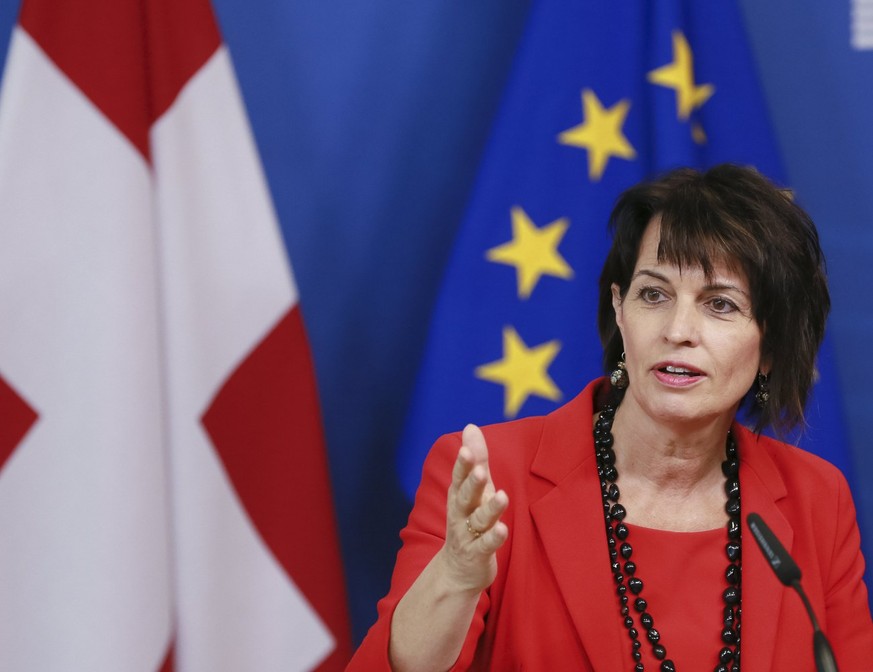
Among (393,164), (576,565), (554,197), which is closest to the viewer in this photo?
(576,565)

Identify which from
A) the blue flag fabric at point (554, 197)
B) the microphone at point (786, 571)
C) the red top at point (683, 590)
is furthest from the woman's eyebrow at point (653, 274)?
the microphone at point (786, 571)

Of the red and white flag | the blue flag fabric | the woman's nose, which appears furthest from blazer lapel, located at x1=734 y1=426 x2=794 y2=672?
the red and white flag

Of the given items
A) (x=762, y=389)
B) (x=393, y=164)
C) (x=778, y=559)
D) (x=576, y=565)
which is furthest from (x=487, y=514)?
(x=393, y=164)

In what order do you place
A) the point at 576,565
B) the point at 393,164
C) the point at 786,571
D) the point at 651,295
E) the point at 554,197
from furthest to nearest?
the point at 393,164 → the point at 554,197 → the point at 651,295 → the point at 576,565 → the point at 786,571

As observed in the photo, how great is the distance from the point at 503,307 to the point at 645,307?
523 mm

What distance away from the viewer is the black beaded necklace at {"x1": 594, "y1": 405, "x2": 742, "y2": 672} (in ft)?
5.44

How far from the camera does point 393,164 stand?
2.52m

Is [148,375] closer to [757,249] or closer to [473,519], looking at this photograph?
[473,519]

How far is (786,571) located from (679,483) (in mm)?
653

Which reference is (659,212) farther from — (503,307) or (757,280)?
(503,307)

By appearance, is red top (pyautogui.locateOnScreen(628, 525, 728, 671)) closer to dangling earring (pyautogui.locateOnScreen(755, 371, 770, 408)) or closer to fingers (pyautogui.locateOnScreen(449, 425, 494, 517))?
dangling earring (pyautogui.locateOnScreen(755, 371, 770, 408))

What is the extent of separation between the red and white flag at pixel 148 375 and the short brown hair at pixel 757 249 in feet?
2.15

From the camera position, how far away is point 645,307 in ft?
5.77

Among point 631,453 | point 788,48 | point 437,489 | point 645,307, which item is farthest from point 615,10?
point 437,489
